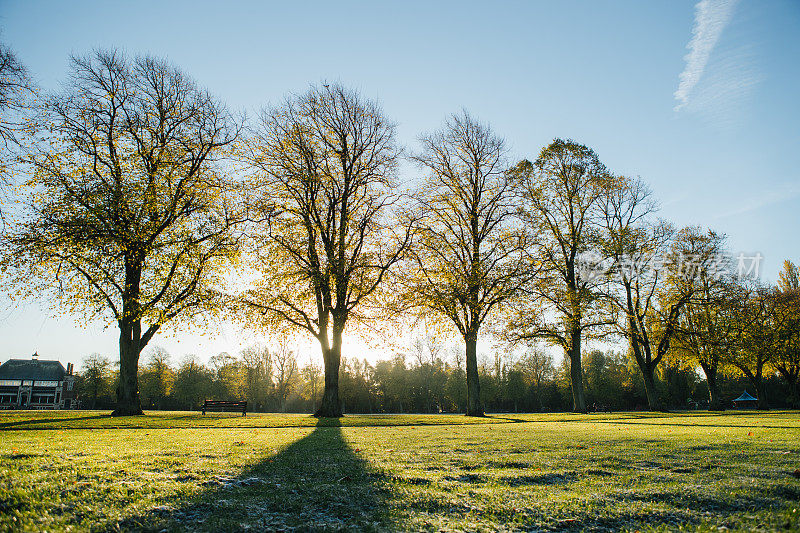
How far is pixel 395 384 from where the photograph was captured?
72.1 m

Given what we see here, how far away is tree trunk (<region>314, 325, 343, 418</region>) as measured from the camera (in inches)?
901

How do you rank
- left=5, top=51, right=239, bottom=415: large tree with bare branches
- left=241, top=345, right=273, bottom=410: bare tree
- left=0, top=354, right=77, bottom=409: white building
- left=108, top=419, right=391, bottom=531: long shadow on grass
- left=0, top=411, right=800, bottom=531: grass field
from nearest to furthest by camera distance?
left=108, top=419, right=391, bottom=531: long shadow on grass
left=0, top=411, right=800, bottom=531: grass field
left=5, top=51, right=239, bottom=415: large tree with bare branches
left=241, top=345, right=273, bottom=410: bare tree
left=0, top=354, right=77, bottom=409: white building

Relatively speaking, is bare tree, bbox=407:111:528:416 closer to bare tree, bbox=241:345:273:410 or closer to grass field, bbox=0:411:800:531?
grass field, bbox=0:411:800:531

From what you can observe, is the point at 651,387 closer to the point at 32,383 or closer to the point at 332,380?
the point at 332,380

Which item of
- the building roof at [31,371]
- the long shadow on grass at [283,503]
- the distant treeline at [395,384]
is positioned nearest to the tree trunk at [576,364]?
the long shadow on grass at [283,503]

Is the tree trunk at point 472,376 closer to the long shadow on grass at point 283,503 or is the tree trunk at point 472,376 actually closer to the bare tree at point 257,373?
the long shadow on grass at point 283,503

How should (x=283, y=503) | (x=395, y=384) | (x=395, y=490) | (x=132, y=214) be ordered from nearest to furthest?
(x=283, y=503) → (x=395, y=490) → (x=132, y=214) → (x=395, y=384)

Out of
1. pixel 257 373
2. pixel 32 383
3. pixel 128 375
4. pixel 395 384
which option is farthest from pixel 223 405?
pixel 32 383

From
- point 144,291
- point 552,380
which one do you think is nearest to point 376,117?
point 144,291

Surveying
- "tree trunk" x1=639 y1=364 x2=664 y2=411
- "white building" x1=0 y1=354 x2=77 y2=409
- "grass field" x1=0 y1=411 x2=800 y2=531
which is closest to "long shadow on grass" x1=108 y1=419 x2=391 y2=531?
"grass field" x1=0 y1=411 x2=800 y2=531

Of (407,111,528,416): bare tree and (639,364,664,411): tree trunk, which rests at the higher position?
(407,111,528,416): bare tree

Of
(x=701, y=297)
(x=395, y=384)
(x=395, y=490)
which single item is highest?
(x=701, y=297)

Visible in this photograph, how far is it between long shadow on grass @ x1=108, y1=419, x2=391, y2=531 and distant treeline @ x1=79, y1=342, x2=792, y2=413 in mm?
64158

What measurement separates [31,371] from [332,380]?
4032 inches
